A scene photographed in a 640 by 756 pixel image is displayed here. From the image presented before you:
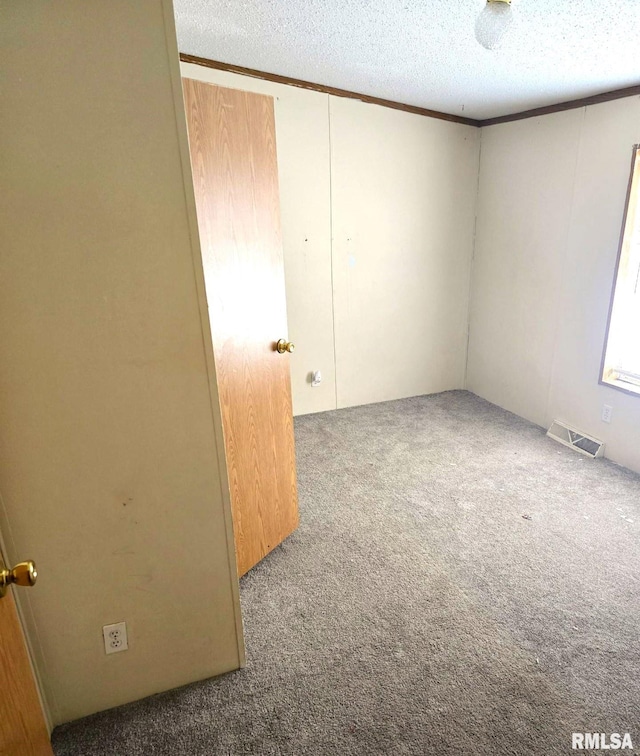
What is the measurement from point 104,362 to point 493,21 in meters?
1.66

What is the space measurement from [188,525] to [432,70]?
2.76 m

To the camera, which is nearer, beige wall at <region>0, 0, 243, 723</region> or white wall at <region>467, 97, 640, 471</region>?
beige wall at <region>0, 0, 243, 723</region>

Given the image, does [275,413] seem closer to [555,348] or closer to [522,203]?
[555,348]

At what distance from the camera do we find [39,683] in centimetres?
140

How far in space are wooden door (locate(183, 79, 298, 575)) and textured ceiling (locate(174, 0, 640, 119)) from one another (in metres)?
0.58

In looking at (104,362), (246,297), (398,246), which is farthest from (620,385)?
(104,362)

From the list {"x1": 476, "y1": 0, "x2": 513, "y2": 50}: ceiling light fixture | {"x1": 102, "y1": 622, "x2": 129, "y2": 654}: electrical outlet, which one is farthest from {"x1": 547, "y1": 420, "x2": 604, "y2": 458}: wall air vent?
{"x1": 102, "y1": 622, "x2": 129, "y2": 654}: electrical outlet

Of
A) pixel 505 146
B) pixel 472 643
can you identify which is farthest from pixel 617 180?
pixel 472 643

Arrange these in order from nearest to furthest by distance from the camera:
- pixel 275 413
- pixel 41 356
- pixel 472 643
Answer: pixel 41 356, pixel 472 643, pixel 275 413

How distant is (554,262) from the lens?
337 centimetres

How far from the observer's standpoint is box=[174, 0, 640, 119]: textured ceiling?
1.91 metres

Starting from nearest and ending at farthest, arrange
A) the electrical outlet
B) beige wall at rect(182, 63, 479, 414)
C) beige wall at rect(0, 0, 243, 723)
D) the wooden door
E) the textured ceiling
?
beige wall at rect(0, 0, 243, 723), the electrical outlet, the wooden door, the textured ceiling, beige wall at rect(182, 63, 479, 414)

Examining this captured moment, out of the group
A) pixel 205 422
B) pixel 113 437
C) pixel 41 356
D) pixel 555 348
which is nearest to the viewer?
pixel 41 356

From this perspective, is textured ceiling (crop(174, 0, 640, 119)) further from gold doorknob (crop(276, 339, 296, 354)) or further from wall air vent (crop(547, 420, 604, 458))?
wall air vent (crop(547, 420, 604, 458))
